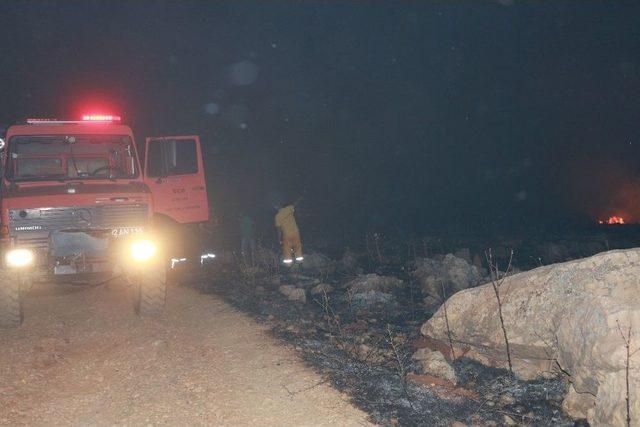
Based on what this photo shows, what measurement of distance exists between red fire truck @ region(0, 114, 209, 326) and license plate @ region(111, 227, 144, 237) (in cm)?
1

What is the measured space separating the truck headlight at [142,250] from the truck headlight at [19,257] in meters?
1.26

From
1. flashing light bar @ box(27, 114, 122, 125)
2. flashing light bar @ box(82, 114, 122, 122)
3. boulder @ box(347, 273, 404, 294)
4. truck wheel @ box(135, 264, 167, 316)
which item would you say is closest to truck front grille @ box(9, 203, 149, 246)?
truck wheel @ box(135, 264, 167, 316)

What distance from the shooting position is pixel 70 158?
802 cm

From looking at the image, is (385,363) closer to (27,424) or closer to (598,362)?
(598,362)

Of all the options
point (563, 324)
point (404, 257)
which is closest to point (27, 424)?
point (563, 324)

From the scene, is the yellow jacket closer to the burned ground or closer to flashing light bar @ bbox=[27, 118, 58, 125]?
the burned ground

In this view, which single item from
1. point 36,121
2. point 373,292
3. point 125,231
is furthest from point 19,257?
point 373,292

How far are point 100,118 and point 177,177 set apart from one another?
5.49 ft

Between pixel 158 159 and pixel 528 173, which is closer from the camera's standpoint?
pixel 158 159

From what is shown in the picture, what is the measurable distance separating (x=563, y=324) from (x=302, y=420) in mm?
2372

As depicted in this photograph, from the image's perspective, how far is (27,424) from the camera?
4270 millimetres

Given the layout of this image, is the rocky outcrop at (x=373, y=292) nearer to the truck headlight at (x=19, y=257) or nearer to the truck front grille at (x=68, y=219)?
the truck front grille at (x=68, y=219)

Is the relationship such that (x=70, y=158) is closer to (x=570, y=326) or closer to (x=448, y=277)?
(x=448, y=277)

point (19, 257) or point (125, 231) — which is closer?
point (19, 257)
